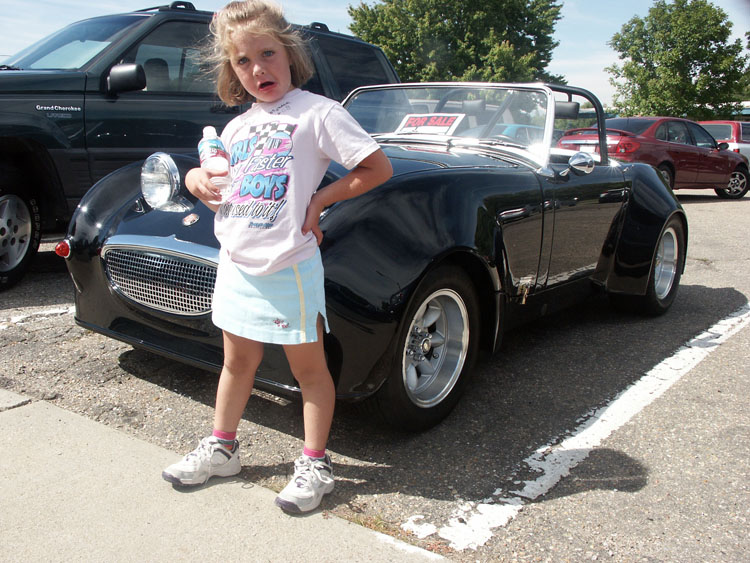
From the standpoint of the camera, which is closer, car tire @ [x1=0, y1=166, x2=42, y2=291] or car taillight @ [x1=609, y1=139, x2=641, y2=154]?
car tire @ [x1=0, y1=166, x2=42, y2=291]

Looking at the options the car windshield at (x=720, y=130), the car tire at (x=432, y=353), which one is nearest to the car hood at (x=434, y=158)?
the car tire at (x=432, y=353)

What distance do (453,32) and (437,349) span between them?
153 ft

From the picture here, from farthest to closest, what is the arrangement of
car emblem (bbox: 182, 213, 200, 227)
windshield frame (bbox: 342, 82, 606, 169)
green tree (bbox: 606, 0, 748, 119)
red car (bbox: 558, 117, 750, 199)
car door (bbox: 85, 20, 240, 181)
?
green tree (bbox: 606, 0, 748, 119)
red car (bbox: 558, 117, 750, 199)
car door (bbox: 85, 20, 240, 181)
windshield frame (bbox: 342, 82, 606, 169)
car emblem (bbox: 182, 213, 200, 227)

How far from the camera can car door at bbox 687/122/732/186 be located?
1203 cm

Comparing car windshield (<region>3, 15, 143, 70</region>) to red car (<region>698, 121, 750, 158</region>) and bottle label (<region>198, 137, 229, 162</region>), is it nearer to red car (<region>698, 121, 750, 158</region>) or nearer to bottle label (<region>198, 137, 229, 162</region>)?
bottle label (<region>198, 137, 229, 162</region>)

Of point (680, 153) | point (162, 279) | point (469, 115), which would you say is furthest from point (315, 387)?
point (680, 153)

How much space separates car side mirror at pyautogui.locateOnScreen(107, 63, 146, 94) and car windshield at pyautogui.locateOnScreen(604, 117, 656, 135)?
328 inches

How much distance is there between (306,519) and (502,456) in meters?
0.84

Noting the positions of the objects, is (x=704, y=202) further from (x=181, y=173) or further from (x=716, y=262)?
(x=181, y=173)

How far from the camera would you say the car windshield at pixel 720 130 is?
15112 mm

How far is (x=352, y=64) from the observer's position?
6.19 m

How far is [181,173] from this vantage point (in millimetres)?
2797

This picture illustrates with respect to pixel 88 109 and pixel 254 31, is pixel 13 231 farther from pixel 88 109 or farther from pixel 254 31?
pixel 254 31

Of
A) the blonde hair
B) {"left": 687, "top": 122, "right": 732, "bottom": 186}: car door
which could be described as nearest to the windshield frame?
the blonde hair
